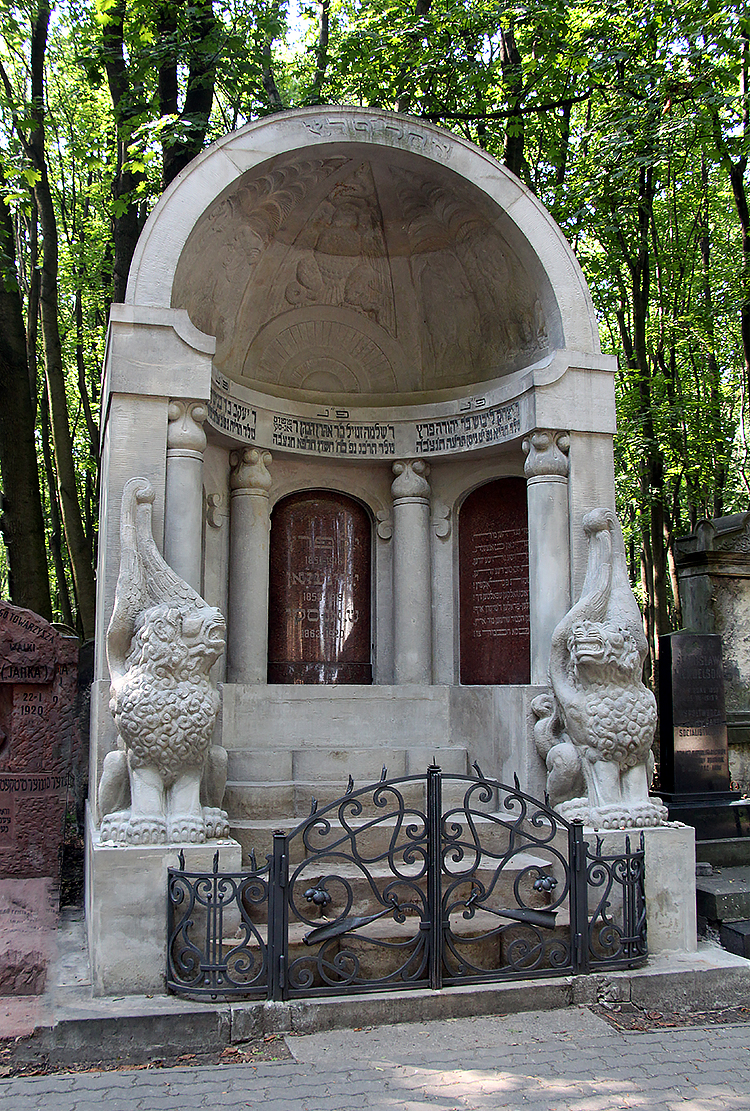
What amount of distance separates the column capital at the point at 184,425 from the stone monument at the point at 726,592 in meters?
7.03

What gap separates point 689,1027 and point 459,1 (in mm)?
9883

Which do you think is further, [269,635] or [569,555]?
[269,635]

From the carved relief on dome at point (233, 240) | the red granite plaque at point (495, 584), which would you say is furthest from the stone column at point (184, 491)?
the red granite plaque at point (495, 584)

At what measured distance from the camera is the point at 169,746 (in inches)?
195

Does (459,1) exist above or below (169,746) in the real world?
above

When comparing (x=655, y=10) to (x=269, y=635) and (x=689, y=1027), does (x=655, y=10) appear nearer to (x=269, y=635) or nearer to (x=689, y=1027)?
(x=269, y=635)

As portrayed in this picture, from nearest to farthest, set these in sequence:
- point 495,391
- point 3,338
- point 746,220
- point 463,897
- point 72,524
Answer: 1. point 463,897
2. point 495,391
3. point 3,338
4. point 72,524
5. point 746,220

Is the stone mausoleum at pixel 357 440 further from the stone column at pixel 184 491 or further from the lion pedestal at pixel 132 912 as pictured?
the lion pedestal at pixel 132 912

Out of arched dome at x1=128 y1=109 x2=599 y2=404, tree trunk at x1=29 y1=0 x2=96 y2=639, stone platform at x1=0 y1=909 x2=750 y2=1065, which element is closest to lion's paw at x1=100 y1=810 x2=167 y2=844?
stone platform at x1=0 y1=909 x2=750 y2=1065

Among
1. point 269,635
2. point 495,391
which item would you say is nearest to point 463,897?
point 269,635

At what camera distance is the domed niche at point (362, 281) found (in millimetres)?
6742

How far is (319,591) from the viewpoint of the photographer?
7.95 metres

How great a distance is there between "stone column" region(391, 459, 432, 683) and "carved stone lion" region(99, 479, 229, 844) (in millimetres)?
2688

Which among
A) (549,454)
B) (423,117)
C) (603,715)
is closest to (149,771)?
(603,715)
